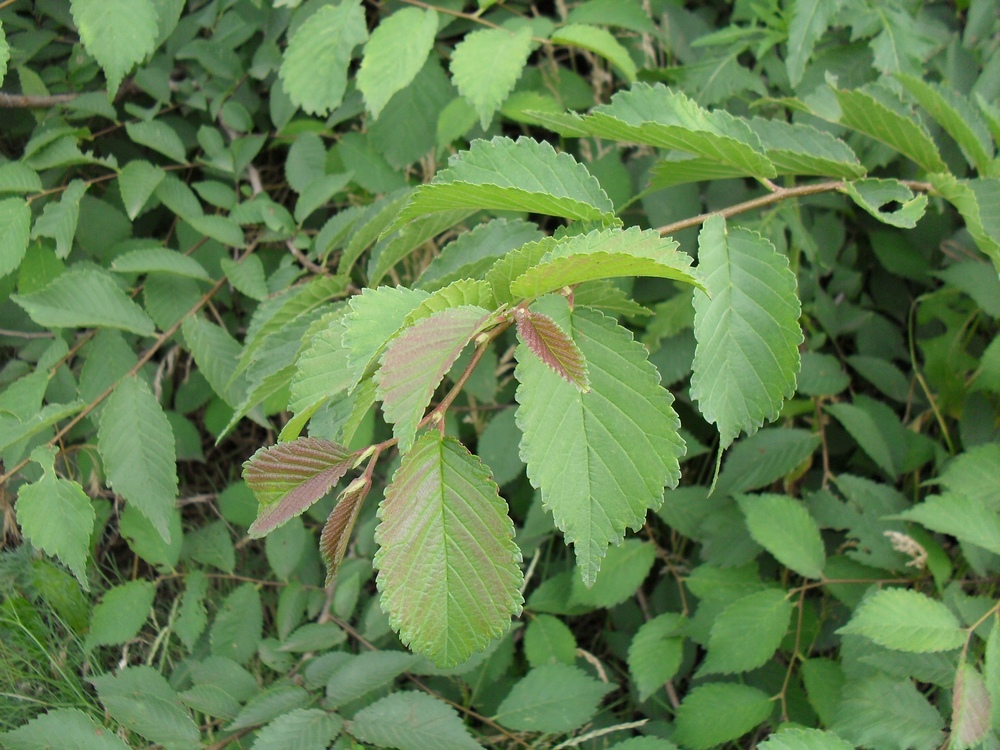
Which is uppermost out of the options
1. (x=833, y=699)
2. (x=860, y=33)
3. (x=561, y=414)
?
(x=860, y=33)

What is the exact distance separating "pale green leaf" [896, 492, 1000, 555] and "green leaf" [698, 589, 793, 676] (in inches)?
10.1

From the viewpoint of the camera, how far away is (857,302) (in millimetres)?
1769

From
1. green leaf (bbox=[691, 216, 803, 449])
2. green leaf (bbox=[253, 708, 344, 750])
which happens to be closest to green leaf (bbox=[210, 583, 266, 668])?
green leaf (bbox=[253, 708, 344, 750])

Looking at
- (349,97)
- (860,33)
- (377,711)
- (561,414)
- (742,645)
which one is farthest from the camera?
(349,97)

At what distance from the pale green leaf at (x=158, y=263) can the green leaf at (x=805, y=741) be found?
1139 mm

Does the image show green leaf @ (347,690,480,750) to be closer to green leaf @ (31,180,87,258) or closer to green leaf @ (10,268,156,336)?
green leaf @ (10,268,156,336)

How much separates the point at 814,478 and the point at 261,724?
1188 millimetres

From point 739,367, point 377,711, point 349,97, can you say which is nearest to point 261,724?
point 377,711

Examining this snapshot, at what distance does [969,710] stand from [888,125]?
0.81 m

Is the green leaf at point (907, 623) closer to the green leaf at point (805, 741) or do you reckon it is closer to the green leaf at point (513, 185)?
the green leaf at point (805, 741)

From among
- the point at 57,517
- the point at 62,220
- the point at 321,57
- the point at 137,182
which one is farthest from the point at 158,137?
the point at 57,517

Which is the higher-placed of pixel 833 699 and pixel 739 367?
pixel 739 367

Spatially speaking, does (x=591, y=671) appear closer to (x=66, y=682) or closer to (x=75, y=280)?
(x=66, y=682)

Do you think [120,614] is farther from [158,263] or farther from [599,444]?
[599,444]
